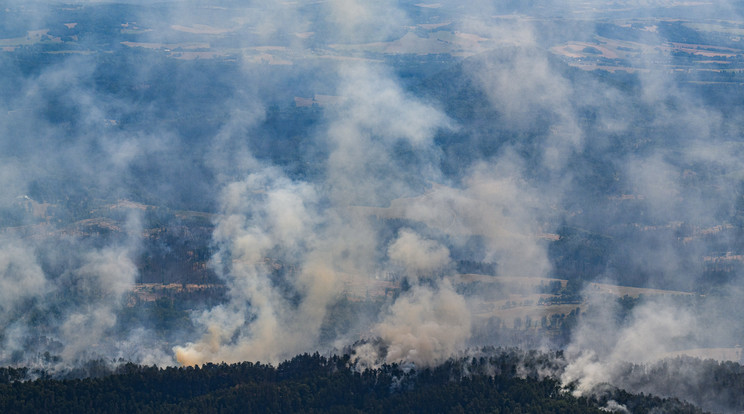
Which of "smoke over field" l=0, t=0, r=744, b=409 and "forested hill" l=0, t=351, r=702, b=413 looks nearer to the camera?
"forested hill" l=0, t=351, r=702, b=413

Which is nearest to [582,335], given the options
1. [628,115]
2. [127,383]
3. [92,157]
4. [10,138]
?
[127,383]

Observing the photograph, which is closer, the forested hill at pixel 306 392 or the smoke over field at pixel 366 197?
the forested hill at pixel 306 392

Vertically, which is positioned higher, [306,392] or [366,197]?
[366,197]

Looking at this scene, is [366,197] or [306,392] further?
[366,197]

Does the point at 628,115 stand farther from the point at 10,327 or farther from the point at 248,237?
the point at 10,327
